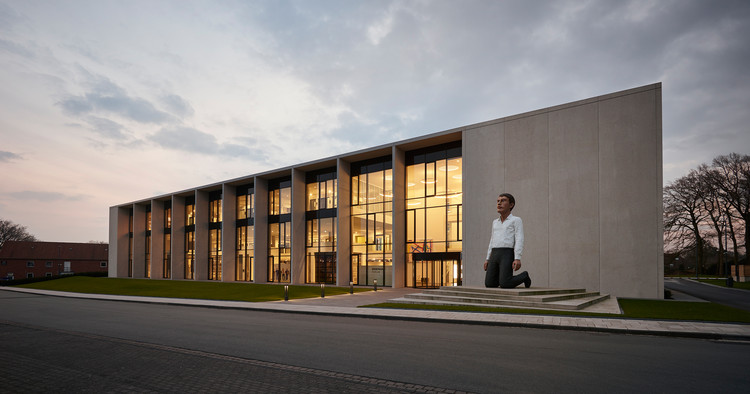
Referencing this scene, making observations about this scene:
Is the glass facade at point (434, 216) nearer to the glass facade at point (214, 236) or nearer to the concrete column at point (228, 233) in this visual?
the concrete column at point (228, 233)

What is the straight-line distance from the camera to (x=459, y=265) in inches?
1138

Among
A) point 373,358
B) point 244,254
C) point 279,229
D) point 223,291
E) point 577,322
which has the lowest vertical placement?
point 223,291

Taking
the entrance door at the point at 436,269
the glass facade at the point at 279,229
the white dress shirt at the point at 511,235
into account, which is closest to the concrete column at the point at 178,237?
the glass facade at the point at 279,229

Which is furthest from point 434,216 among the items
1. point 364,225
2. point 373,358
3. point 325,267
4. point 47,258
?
point 47,258

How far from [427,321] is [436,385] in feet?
25.0

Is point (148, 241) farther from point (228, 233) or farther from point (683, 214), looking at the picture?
point (683, 214)

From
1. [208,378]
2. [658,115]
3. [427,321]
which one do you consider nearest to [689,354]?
[427,321]

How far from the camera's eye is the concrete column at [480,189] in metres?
25.7

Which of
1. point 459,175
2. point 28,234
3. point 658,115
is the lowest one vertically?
point 28,234

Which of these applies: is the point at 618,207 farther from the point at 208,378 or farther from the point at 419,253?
the point at 208,378

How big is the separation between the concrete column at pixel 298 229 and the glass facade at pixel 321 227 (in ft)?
1.20

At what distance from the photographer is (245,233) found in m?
45.0

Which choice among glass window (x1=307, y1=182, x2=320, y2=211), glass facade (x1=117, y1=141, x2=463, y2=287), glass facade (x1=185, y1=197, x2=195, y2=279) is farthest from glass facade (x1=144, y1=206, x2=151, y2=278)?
glass window (x1=307, y1=182, x2=320, y2=211)

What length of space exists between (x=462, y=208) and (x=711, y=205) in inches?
1365
